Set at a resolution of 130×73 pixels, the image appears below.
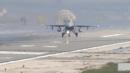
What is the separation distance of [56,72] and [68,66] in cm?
447

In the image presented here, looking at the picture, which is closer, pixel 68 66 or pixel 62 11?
pixel 68 66

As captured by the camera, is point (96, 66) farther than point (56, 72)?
Yes

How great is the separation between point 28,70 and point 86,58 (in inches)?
475

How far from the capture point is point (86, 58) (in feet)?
182

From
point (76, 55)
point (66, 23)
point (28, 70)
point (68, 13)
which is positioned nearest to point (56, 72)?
point (28, 70)

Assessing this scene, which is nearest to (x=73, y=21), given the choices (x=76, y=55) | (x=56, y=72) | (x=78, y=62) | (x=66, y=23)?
(x=66, y=23)

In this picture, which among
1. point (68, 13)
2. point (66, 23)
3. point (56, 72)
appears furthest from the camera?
point (68, 13)

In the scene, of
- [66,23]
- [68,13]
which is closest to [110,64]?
[66,23]

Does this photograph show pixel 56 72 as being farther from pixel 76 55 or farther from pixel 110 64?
pixel 76 55

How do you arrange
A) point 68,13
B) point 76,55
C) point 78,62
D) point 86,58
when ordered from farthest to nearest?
point 68,13
point 76,55
point 86,58
point 78,62

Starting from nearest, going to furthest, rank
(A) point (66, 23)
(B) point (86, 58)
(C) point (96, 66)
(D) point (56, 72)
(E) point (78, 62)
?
(D) point (56, 72)
(C) point (96, 66)
(E) point (78, 62)
(B) point (86, 58)
(A) point (66, 23)

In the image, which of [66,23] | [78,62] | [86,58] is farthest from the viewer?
[66,23]

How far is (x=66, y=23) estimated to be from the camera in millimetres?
108875

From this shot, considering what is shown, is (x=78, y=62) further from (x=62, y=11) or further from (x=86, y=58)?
(x=62, y=11)
